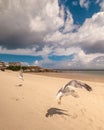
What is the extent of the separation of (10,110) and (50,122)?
177 cm

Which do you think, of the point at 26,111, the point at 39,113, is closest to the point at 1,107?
the point at 26,111

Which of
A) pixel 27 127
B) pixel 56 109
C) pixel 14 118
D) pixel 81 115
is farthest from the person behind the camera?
pixel 56 109

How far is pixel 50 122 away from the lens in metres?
6.41

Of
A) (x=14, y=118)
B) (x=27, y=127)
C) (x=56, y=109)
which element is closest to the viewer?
(x=27, y=127)

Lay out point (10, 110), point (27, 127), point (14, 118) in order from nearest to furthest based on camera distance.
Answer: point (27, 127) → point (14, 118) → point (10, 110)

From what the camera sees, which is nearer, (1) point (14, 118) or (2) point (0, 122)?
(2) point (0, 122)

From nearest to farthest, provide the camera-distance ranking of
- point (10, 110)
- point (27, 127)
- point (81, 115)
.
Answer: point (27, 127) < point (10, 110) < point (81, 115)

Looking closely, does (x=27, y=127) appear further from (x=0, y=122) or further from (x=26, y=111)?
(x=26, y=111)

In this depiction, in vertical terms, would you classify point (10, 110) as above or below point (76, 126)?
above

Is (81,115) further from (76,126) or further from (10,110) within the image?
(10,110)

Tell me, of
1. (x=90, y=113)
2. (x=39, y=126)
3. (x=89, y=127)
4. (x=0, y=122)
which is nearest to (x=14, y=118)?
(x=0, y=122)

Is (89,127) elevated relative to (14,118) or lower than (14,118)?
lower

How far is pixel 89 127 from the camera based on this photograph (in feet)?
21.5

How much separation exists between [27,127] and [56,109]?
2913 mm
